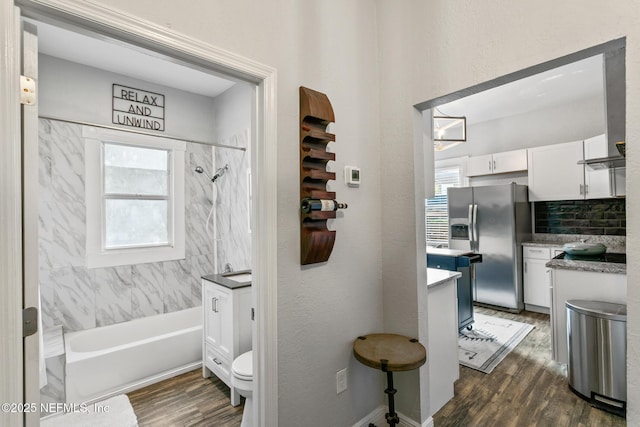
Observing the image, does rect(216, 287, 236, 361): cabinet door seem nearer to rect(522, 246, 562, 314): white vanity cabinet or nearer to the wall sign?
the wall sign

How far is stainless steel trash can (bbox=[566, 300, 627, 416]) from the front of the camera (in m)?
2.14

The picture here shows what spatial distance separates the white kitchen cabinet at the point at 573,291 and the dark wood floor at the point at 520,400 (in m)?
0.29

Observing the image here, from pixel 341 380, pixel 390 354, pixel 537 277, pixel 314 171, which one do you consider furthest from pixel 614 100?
pixel 341 380

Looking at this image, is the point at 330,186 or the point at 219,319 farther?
the point at 219,319

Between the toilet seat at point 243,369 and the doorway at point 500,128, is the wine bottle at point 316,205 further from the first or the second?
the toilet seat at point 243,369

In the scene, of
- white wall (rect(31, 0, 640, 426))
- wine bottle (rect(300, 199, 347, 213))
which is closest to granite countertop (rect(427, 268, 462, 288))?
white wall (rect(31, 0, 640, 426))

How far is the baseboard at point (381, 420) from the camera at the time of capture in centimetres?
184

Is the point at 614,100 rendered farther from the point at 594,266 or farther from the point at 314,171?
the point at 314,171

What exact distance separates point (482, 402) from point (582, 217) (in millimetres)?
3421

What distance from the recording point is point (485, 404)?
2.24 meters

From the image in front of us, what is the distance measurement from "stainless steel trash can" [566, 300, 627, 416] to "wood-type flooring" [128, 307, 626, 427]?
0.10 metres

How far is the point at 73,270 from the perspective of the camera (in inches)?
114

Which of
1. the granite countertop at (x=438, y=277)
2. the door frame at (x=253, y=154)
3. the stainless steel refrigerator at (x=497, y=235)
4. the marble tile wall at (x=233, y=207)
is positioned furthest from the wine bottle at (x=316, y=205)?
the stainless steel refrigerator at (x=497, y=235)

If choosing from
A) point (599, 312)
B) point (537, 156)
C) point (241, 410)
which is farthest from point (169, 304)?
point (537, 156)
